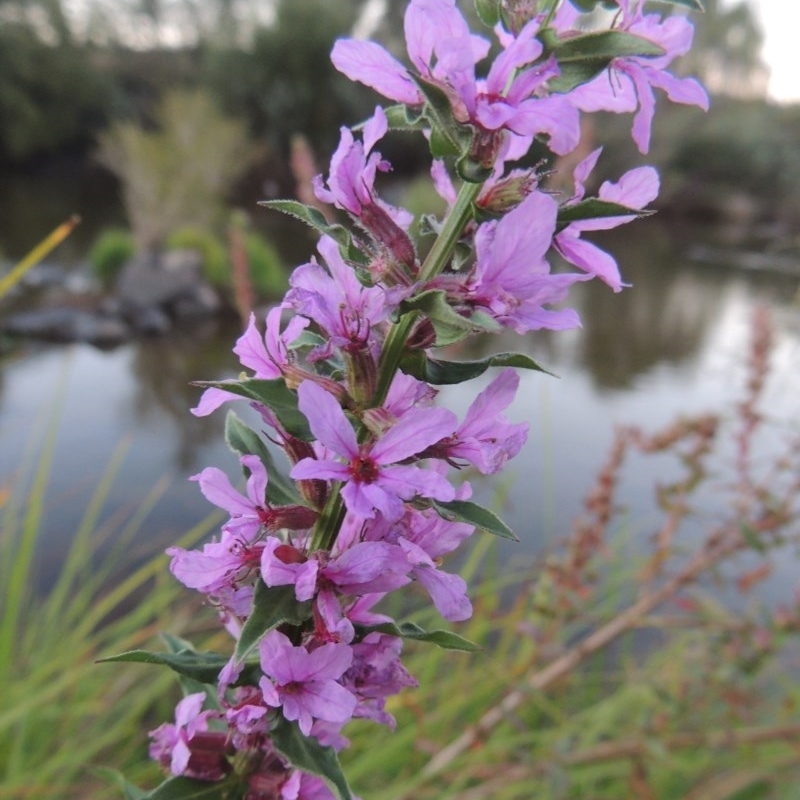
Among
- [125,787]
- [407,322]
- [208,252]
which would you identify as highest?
[407,322]

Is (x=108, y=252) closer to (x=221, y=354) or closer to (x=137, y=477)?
(x=221, y=354)

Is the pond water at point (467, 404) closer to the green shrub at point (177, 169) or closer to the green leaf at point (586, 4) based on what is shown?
the green leaf at point (586, 4)

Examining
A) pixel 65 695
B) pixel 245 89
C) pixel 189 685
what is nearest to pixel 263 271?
pixel 65 695

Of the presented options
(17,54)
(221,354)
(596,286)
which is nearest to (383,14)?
(17,54)

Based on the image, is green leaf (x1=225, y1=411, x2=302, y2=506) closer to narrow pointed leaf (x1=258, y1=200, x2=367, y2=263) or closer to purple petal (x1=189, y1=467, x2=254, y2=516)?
purple petal (x1=189, y1=467, x2=254, y2=516)

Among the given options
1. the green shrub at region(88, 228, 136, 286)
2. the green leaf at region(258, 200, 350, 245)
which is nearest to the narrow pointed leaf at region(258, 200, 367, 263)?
the green leaf at region(258, 200, 350, 245)

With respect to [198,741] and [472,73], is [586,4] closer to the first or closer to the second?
[472,73]

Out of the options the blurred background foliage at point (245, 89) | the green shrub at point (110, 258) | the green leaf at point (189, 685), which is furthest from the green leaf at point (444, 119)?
the blurred background foliage at point (245, 89)
